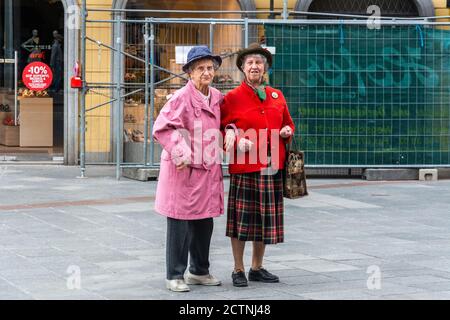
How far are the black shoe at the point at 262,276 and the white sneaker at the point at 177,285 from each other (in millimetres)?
696

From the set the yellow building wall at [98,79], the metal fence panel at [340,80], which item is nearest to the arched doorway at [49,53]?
the yellow building wall at [98,79]

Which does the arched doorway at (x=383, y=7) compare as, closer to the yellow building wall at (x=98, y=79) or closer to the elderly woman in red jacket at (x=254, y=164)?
the yellow building wall at (x=98, y=79)

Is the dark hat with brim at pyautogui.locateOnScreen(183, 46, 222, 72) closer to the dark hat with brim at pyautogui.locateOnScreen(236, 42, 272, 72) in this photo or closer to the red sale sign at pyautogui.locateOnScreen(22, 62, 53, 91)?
the dark hat with brim at pyautogui.locateOnScreen(236, 42, 272, 72)

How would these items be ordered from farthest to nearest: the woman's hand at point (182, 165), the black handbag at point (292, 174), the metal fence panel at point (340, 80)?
1. the metal fence panel at point (340, 80)
2. the black handbag at point (292, 174)
3. the woman's hand at point (182, 165)

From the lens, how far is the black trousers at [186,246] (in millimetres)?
7977

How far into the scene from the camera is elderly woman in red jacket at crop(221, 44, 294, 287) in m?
8.21

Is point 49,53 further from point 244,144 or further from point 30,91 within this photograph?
point 244,144

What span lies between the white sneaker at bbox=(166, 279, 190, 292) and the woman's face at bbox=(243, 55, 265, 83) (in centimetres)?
163

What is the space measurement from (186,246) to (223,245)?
7.02 feet

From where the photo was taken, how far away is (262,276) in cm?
840

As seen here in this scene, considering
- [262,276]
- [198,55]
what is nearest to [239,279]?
[262,276]
